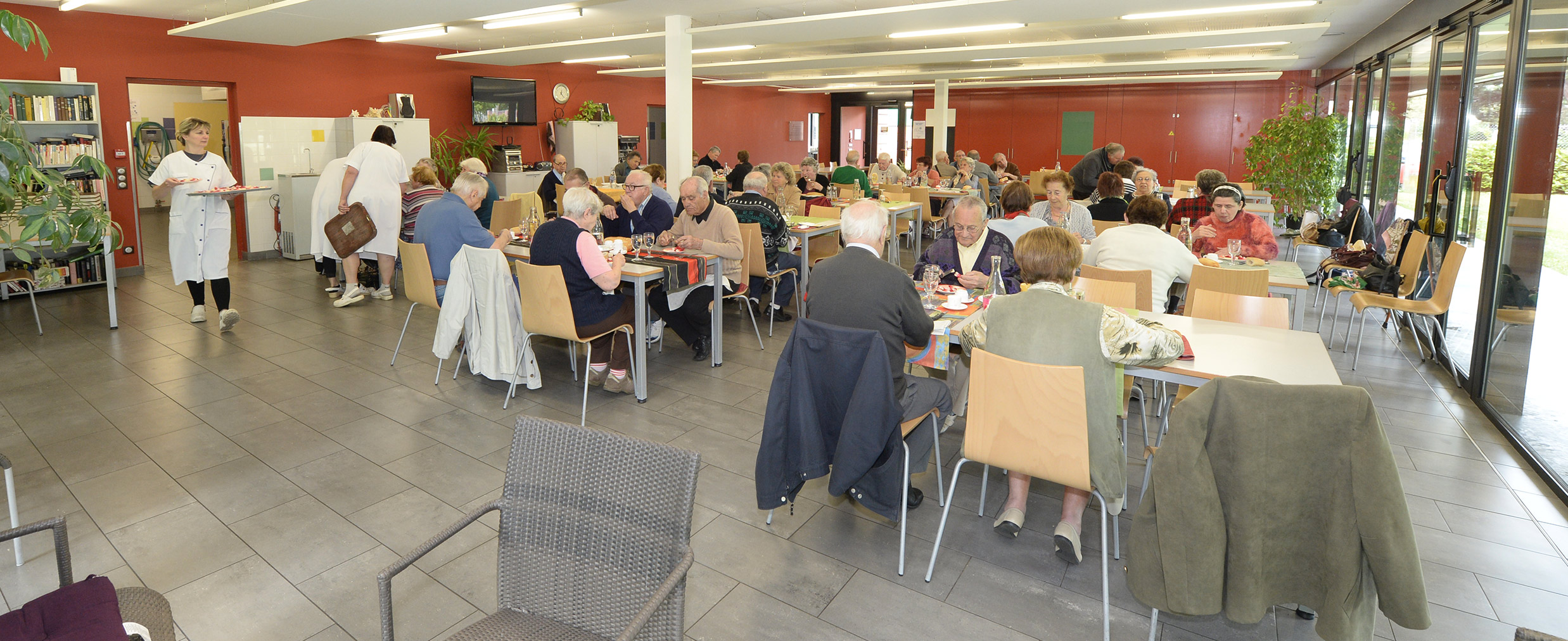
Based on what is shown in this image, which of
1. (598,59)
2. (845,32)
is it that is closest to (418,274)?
(845,32)

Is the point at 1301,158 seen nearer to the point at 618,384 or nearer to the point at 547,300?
the point at 618,384

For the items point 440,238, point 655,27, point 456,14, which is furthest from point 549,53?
point 440,238

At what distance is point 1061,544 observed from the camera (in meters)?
2.97

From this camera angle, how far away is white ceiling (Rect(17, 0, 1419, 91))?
7820 millimetres

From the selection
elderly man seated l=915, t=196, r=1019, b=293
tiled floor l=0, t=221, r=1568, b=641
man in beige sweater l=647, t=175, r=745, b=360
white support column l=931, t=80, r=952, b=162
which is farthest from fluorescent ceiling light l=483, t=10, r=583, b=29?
white support column l=931, t=80, r=952, b=162

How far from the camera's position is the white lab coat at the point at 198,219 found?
6273mm

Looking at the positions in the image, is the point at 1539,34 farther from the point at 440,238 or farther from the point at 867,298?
the point at 440,238

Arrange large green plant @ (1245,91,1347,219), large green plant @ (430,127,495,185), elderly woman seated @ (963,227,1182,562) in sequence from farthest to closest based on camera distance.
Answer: large green plant @ (430,127,495,185) → large green plant @ (1245,91,1347,219) → elderly woman seated @ (963,227,1182,562)

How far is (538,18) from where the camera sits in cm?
930

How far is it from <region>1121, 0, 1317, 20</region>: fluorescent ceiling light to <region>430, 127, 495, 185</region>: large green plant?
893cm

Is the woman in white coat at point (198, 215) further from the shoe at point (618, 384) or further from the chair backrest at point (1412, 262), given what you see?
the chair backrest at point (1412, 262)

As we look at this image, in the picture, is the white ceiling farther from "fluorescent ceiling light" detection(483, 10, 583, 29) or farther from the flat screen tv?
the flat screen tv

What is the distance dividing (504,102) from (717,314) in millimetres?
9485

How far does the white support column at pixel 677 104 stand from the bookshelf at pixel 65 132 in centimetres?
511
